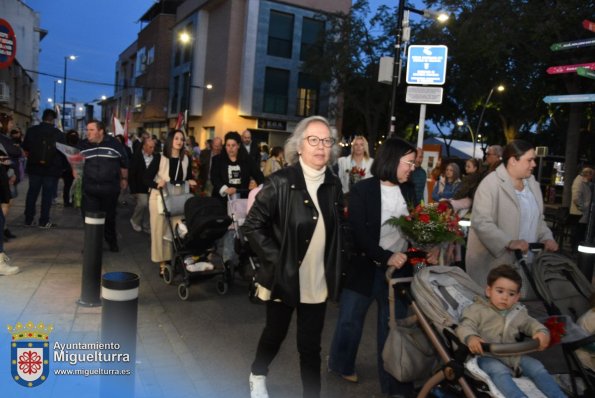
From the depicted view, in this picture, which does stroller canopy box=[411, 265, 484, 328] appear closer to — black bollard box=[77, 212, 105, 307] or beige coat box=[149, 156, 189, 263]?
black bollard box=[77, 212, 105, 307]

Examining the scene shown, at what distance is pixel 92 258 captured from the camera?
5793 millimetres

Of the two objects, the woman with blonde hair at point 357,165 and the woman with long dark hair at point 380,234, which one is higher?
the woman with blonde hair at point 357,165

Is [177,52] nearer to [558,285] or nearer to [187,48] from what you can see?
[187,48]

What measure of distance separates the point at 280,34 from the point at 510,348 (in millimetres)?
33675

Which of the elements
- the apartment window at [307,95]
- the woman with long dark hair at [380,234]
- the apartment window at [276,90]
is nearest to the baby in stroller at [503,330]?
the woman with long dark hair at [380,234]

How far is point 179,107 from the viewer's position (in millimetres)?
41312

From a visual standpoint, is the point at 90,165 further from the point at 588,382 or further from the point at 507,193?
the point at 588,382

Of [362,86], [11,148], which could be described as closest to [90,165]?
[11,148]

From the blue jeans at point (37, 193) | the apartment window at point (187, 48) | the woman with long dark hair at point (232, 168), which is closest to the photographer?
the woman with long dark hair at point (232, 168)

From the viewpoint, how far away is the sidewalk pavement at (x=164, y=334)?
13.6ft

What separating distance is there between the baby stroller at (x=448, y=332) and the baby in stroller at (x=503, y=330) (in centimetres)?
6

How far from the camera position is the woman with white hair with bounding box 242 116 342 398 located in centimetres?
341

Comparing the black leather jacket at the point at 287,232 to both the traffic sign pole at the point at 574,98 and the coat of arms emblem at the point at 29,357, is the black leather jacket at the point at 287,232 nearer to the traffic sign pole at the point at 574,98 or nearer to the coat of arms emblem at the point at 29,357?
the coat of arms emblem at the point at 29,357

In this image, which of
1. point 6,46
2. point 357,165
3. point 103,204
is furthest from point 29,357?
point 6,46
